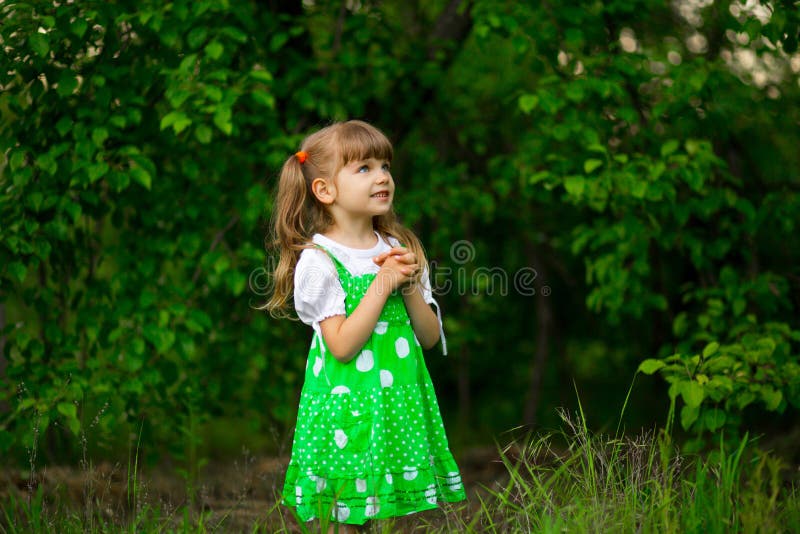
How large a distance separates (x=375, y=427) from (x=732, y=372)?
56.8 inches

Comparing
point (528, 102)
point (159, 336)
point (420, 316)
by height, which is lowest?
point (159, 336)

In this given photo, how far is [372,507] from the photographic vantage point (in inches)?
97.0

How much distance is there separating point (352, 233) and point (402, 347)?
400 mm

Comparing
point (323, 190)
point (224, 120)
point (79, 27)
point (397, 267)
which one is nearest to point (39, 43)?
point (79, 27)

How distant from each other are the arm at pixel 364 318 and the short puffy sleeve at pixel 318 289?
0.03 m

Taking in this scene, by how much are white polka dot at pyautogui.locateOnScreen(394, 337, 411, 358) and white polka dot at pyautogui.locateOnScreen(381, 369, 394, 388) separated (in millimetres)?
71

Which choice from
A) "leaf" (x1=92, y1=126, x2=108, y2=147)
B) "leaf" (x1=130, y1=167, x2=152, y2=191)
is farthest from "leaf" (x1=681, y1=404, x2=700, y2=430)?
"leaf" (x1=92, y1=126, x2=108, y2=147)

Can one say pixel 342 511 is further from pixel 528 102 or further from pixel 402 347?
pixel 528 102

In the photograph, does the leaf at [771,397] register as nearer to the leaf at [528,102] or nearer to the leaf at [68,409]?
the leaf at [528,102]

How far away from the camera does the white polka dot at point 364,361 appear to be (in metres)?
2.53

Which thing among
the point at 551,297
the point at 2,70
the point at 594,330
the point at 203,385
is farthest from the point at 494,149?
the point at 2,70

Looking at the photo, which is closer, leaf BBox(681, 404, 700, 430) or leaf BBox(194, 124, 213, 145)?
leaf BBox(681, 404, 700, 430)

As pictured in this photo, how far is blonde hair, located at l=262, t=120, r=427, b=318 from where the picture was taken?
8.58 ft

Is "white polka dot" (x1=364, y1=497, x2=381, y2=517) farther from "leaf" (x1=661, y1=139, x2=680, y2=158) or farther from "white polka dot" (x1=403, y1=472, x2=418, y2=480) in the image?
"leaf" (x1=661, y1=139, x2=680, y2=158)
